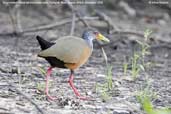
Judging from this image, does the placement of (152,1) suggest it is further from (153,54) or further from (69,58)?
(69,58)

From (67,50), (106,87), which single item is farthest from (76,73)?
(67,50)

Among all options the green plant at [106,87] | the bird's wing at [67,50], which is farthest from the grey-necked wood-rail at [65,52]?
the green plant at [106,87]

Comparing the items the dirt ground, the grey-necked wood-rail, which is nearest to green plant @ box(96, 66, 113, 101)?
the dirt ground

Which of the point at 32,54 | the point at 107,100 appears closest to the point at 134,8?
the point at 32,54

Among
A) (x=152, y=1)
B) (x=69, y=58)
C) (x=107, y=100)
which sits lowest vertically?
(x=107, y=100)

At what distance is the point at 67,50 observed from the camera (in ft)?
19.1

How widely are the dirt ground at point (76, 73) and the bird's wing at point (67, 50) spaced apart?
411 millimetres

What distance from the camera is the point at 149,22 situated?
14.0m

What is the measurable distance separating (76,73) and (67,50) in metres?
1.89

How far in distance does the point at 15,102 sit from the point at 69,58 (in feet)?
2.55

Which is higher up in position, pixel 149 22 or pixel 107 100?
pixel 149 22

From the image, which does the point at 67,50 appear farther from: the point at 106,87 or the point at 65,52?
the point at 106,87

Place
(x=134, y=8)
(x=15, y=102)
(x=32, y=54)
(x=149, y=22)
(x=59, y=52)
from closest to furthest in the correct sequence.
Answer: (x=15, y=102), (x=59, y=52), (x=32, y=54), (x=149, y=22), (x=134, y=8)

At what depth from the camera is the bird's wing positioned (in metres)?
5.69
